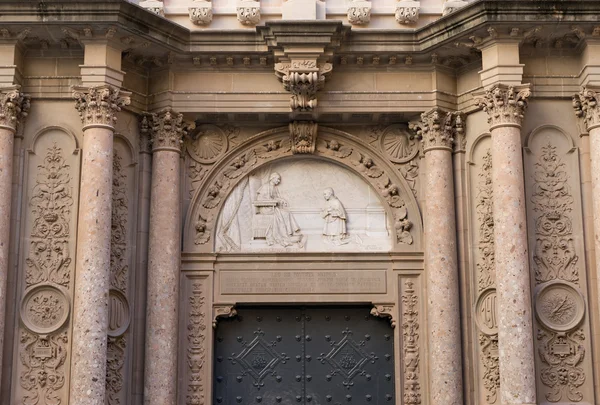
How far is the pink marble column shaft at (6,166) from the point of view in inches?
609

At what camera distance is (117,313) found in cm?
1616

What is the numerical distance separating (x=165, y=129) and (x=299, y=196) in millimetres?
2522

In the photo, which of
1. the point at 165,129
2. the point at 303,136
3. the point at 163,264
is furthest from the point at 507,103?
the point at 163,264

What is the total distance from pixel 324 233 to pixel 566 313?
411cm

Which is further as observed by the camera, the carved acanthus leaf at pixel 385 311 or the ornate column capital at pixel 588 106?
the carved acanthus leaf at pixel 385 311

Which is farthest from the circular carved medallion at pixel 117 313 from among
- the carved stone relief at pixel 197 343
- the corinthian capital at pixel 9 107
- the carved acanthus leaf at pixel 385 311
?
the carved acanthus leaf at pixel 385 311

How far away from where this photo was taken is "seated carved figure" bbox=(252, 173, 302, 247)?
17.3 m

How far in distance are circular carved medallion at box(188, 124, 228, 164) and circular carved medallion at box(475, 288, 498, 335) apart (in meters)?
4.94

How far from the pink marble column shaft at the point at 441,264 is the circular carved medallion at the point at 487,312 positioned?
33 centimetres

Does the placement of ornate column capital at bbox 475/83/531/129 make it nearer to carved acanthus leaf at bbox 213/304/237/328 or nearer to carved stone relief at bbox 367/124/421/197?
carved stone relief at bbox 367/124/421/197

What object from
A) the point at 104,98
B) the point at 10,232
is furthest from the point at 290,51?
the point at 10,232

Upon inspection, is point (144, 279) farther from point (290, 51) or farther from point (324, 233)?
point (290, 51)

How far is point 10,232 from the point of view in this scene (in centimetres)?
1588

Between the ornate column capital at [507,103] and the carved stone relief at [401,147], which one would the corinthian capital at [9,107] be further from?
the ornate column capital at [507,103]
